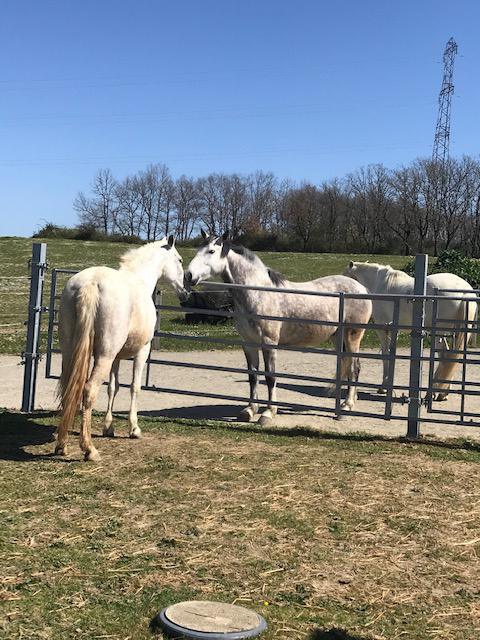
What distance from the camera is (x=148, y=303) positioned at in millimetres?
6324

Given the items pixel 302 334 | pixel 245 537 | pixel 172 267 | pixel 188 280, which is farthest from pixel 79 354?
pixel 302 334

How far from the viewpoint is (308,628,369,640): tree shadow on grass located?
9.32 feet

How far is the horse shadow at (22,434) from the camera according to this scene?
572 centimetres

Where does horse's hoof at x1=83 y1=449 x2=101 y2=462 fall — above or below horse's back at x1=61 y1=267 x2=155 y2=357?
below

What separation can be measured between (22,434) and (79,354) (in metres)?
1.53

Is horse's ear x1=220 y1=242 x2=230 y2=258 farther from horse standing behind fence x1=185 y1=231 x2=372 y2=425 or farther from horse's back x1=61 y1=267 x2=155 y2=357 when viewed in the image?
horse's back x1=61 y1=267 x2=155 y2=357

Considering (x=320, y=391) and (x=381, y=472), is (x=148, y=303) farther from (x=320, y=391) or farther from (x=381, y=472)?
(x=320, y=391)

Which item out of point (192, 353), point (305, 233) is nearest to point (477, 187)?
point (305, 233)

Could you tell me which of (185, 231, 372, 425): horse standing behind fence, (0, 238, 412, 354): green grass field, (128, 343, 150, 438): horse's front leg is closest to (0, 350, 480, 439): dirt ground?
(185, 231, 372, 425): horse standing behind fence

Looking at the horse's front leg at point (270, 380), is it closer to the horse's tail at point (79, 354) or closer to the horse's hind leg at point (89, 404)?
the horse's hind leg at point (89, 404)

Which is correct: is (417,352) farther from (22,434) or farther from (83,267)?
(83,267)

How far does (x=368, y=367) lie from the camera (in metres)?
11.8

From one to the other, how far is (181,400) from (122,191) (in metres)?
63.7

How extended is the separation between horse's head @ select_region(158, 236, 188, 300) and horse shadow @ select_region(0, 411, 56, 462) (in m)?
2.02
